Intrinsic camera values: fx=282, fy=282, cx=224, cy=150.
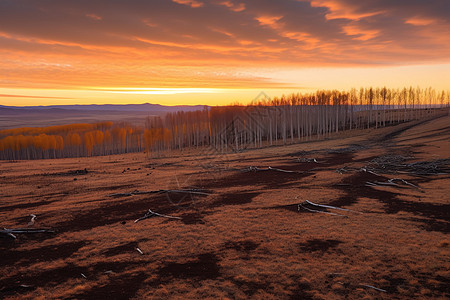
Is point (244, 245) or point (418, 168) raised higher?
point (418, 168)

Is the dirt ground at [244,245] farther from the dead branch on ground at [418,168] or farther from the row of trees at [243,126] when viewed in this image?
the row of trees at [243,126]

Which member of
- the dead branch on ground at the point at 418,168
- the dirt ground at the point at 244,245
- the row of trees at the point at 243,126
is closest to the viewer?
the dirt ground at the point at 244,245

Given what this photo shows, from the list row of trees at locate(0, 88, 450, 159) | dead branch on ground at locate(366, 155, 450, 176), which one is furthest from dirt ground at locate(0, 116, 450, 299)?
row of trees at locate(0, 88, 450, 159)

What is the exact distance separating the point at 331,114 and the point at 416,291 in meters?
98.3

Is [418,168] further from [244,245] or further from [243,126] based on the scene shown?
[243,126]

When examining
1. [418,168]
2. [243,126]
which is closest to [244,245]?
[418,168]

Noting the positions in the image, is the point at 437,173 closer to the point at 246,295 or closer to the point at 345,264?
the point at 345,264

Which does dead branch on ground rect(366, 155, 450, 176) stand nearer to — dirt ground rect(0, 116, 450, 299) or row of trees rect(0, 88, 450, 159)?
dirt ground rect(0, 116, 450, 299)

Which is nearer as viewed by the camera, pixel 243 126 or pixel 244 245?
pixel 244 245

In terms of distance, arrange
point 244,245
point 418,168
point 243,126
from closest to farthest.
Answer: point 244,245, point 418,168, point 243,126

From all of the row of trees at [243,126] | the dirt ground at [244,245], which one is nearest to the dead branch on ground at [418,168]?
the dirt ground at [244,245]

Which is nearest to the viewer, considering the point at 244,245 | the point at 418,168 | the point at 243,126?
the point at 244,245

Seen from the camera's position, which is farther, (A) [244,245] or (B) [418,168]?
(B) [418,168]

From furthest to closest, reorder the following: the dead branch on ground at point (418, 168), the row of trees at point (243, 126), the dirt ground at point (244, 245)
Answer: the row of trees at point (243, 126) → the dead branch on ground at point (418, 168) → the dirt ground at point (244, 245)
